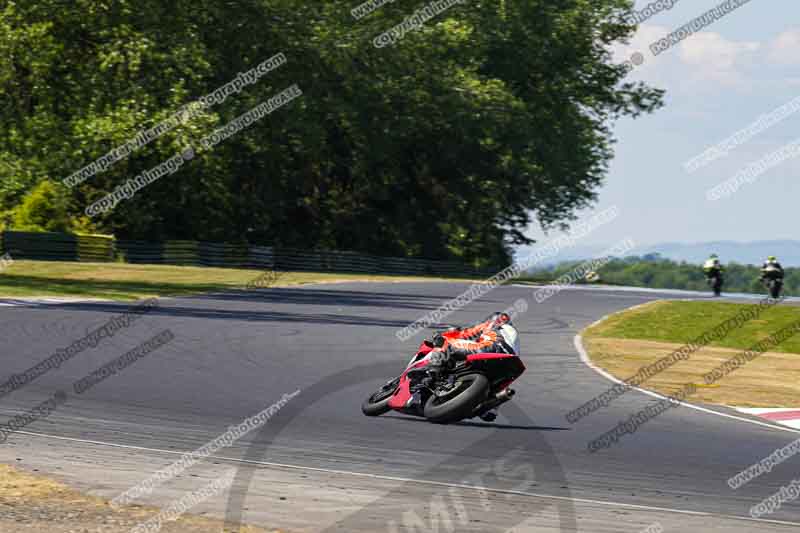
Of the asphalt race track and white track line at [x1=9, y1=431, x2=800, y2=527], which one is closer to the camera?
the asphalt race track

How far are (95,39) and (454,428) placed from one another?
36347 millimetres

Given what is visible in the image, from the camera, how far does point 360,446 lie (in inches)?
484

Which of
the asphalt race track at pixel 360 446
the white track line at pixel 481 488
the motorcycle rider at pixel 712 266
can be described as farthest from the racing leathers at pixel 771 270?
the white track line at pixel 481 488

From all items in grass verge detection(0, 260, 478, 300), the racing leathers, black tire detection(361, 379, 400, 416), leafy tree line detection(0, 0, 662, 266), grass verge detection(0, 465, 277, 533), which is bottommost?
the racing leathers

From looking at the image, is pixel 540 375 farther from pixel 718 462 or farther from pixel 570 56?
pixel 570 56

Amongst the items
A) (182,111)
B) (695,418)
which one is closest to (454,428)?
(695,418)

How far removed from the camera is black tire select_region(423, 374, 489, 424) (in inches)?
528

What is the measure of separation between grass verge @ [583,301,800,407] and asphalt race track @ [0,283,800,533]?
4.98 ft

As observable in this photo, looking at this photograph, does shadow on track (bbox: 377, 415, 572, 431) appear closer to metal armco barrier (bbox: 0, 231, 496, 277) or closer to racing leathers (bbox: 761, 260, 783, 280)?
metal armco barrier (bbox: 0, 231, 496, 277)

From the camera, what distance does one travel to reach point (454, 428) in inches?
537

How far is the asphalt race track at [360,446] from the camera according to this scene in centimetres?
947

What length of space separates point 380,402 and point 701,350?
15.1 metres

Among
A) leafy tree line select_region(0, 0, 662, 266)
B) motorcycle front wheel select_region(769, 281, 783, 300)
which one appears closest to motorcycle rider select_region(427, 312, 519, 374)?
leafy tree line select_region(0, 0, 662, 266)

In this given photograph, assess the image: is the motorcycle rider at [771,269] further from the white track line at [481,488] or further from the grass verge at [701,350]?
the white track line at [481,488]
